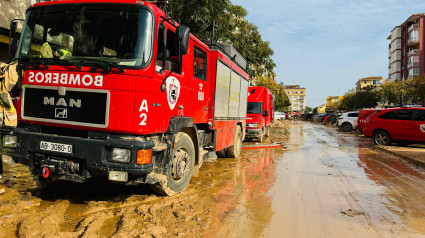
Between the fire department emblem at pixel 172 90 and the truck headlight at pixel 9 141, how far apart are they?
216 cm

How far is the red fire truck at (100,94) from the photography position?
3.79m

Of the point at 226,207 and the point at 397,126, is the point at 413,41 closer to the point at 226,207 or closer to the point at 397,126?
the point at 397,126

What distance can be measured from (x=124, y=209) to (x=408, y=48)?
7441cm

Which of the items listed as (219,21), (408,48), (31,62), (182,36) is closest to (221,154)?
(182,36)

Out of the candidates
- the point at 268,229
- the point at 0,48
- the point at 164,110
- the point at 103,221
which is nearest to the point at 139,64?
the point at 164,110

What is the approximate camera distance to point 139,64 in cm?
389

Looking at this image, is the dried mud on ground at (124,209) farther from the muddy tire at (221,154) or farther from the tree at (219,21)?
the tree at (219,21)

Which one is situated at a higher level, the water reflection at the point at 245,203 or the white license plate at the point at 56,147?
the white license plate at the point at 56,147

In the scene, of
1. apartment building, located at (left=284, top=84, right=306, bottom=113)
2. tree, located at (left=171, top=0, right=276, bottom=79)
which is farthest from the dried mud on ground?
apartment building, located at (left=284, top=84, right=306, bottom=113)

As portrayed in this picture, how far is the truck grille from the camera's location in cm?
Answer: 382

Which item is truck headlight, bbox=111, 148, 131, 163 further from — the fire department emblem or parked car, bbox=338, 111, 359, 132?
parked car, bbox=338, 111, 359, 132

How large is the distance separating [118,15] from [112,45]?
1.41 ft

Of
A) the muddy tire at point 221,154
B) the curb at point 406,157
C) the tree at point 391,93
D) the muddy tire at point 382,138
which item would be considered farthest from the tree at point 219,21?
the tree at point 391,93

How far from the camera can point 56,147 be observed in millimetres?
3934
